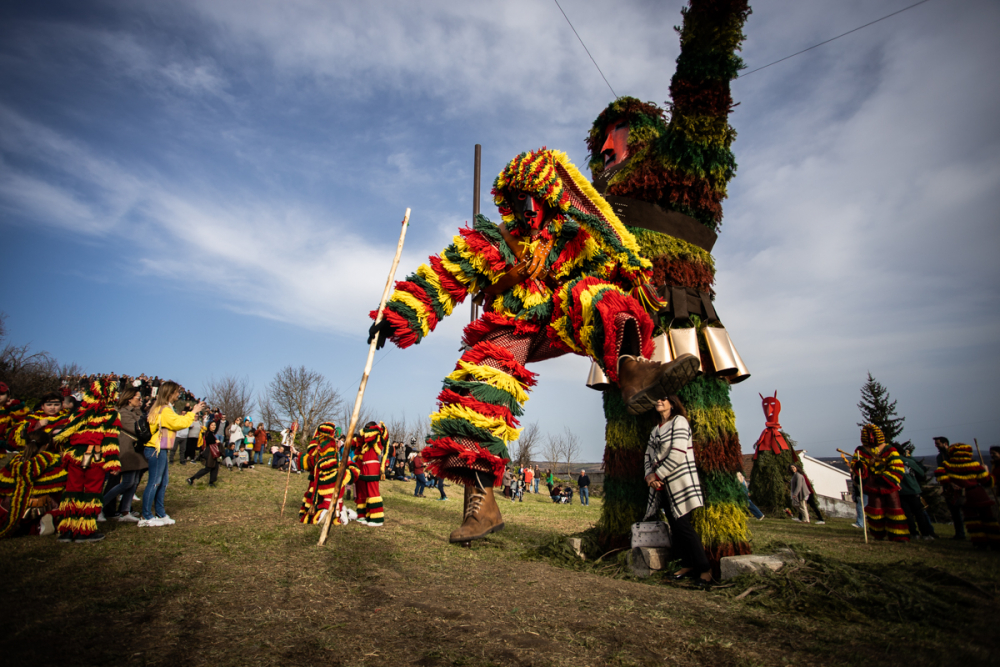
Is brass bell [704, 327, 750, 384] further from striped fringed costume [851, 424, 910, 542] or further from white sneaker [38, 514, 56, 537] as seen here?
white sneaker [38, 514, 56, 537]

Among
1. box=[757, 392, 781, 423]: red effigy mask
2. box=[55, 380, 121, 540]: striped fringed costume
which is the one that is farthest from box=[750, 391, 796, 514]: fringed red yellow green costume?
box=[55, 380, 121, 540]: striped fringed costume

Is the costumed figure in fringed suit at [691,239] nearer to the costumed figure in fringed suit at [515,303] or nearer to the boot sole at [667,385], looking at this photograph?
the costumed figure in fringed suit at [515,303]

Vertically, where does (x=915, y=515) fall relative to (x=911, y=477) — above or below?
below

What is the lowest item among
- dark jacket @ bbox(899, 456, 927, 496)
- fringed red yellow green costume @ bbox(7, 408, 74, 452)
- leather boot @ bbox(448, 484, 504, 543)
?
leather boot @ bbox(448, 484, 504, 543)

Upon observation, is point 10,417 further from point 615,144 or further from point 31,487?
point 615,144

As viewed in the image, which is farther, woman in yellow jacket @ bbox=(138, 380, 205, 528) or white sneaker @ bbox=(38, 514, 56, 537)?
woman in yellow jacket @ bbox=(138, 380, 205, 528)

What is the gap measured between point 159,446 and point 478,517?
143 inches

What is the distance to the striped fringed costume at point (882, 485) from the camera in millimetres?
6184

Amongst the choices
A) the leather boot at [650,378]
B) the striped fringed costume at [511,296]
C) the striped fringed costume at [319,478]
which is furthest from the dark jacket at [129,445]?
the leather boot at [650,378]

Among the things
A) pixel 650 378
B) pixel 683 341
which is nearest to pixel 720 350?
pixel 683 341

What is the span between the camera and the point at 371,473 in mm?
6254

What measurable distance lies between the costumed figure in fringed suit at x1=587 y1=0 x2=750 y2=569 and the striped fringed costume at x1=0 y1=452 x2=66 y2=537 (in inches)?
177

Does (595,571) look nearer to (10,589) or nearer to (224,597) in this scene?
(224,597)

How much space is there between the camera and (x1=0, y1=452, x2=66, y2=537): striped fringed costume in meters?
3.81
